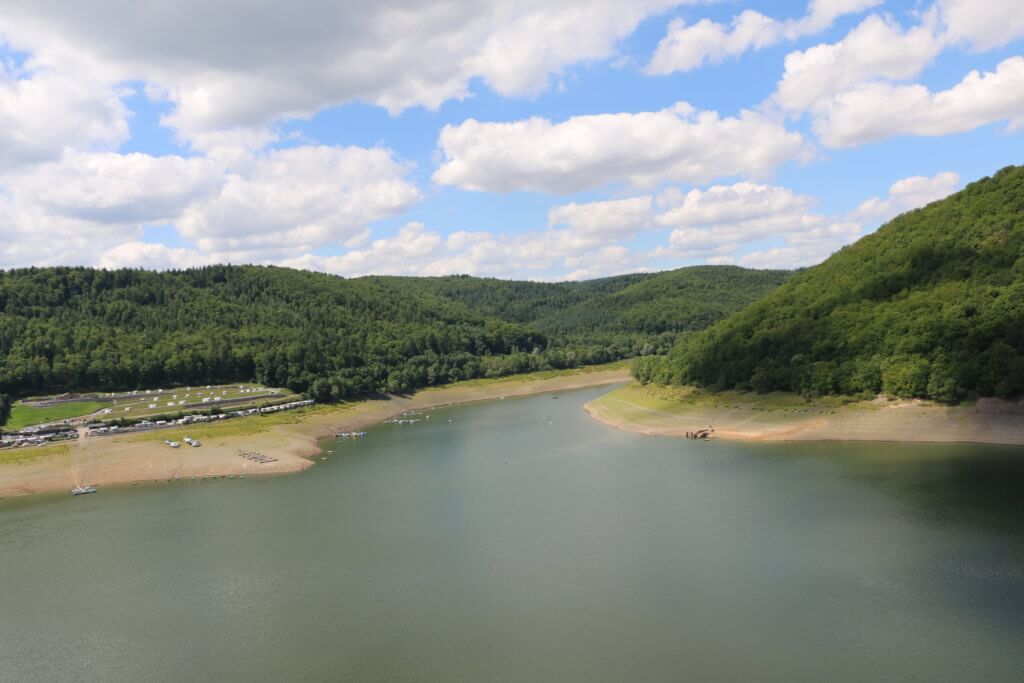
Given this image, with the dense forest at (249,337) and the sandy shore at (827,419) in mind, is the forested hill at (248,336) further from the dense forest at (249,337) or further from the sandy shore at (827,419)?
the sandy shore at (827,419)

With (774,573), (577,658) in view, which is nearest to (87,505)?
(577,658)

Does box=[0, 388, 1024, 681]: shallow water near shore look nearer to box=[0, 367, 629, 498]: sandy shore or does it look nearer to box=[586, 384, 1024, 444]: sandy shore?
box=[586, 384, 1024, 444]: sandy shore

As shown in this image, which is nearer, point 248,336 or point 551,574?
point 551,574

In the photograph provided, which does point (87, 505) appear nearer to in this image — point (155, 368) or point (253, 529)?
point (253, 529)

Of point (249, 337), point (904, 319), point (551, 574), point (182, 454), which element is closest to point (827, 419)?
point (904, 319)

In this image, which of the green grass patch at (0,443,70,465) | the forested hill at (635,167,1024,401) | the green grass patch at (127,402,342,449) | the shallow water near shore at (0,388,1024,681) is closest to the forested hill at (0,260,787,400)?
the green grass patch at (127,402,342,449)

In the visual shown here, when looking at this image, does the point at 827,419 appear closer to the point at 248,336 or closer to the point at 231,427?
the point at 231,427

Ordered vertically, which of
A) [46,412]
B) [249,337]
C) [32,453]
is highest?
[249,337]
